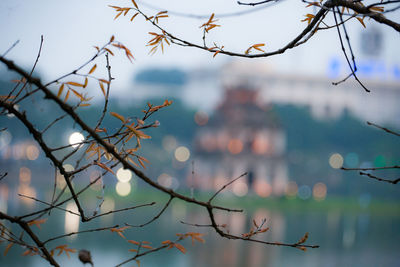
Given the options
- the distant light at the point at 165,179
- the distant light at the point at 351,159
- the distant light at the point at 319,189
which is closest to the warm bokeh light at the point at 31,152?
the distant light at the point at 165,179

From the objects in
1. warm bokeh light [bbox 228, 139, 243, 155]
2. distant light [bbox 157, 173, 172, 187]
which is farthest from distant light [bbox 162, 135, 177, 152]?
warm bokeh light [bbox 228, 139, 243, 155]

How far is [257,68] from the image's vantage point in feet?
163

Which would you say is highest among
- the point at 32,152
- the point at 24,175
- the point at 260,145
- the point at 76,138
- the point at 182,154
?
the point at 260,145

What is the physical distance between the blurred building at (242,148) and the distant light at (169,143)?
5322 mm

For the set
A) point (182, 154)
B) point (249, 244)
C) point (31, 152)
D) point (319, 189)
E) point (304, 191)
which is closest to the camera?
point (249, 244)

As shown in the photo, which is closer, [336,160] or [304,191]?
[304,191]

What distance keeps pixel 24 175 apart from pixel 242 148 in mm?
15396

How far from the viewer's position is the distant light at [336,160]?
32284 millimetres

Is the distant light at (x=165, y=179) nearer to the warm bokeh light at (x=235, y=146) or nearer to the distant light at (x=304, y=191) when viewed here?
the warm bokeh light at (x=235, y=146)

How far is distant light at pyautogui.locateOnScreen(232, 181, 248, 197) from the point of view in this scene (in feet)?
81.9

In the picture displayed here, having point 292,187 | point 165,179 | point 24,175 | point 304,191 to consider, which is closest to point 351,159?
point 304,191

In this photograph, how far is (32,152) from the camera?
3225cm

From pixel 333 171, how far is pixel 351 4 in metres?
31.4

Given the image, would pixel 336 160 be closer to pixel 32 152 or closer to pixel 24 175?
pixel 32 152
